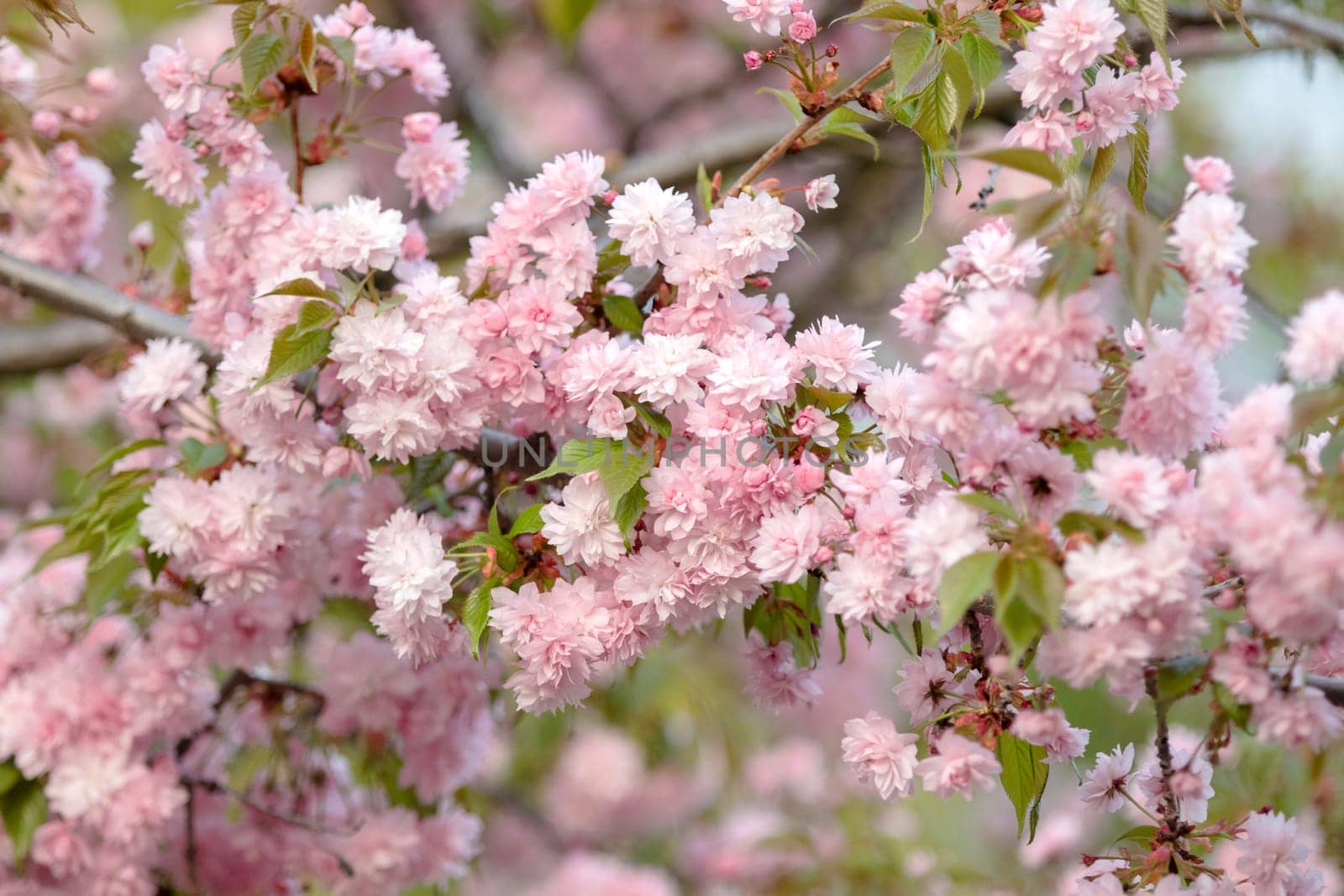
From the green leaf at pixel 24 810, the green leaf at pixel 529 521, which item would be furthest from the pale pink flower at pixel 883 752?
the green leaf at pixel 24 810

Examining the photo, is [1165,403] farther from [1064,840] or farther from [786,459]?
[1064,840]

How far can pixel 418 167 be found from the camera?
112 centimetres

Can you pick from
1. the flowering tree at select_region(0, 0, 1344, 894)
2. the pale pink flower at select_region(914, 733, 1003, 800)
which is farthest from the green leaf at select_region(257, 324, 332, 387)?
the pale pink flower at select_region(914, 733, 1003, 800)

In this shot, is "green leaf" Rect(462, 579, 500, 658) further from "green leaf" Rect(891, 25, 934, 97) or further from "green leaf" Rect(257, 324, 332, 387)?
"green leaf" Rect(891, 25, 934, 97)

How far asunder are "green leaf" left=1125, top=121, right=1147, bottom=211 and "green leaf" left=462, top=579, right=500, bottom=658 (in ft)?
1.77

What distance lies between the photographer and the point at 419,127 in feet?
3.60

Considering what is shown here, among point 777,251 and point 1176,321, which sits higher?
point 777,251

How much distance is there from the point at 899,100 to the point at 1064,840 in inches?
54.3

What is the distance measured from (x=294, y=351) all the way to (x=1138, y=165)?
625 millimetres

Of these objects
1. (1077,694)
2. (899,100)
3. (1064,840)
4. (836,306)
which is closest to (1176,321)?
(836,306)

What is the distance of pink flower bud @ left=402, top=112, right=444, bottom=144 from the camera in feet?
3.60

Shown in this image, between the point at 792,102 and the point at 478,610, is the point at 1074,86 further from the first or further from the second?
the point at 478,610

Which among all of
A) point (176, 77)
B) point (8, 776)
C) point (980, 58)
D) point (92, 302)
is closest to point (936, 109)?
point (980, 58)

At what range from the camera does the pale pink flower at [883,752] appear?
815 mm
